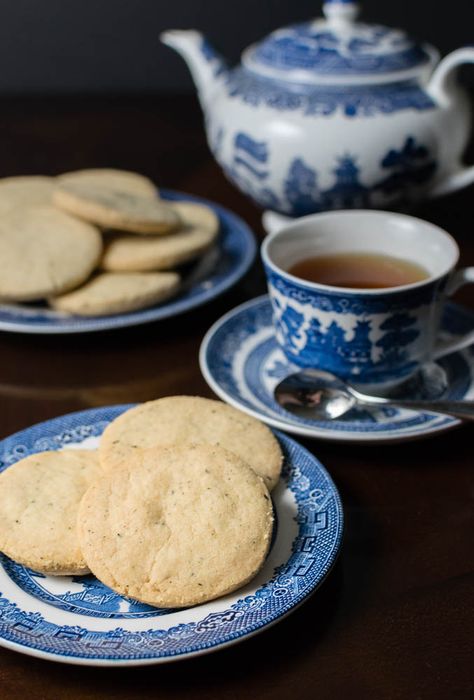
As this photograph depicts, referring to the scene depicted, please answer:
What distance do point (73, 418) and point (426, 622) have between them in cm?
33

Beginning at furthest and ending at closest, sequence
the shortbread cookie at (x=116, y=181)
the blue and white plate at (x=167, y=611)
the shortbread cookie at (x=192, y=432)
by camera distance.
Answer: the shortbread cookie at (x=116, y=181) → the shortbread cookie at (x=192, y=432) → the blue and white plate at (x=167, y=611)

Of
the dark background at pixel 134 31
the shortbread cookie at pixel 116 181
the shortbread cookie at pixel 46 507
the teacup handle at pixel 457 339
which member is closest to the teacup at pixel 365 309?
the teacup handle at pixel 457 339

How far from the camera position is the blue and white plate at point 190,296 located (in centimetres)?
93

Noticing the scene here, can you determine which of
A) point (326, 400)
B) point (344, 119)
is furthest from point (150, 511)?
point (344, 119)

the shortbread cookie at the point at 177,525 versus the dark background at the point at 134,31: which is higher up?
the shortbread cookie at the point at 177,525

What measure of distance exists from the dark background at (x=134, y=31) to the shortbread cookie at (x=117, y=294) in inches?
50.2

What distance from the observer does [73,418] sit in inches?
29.3

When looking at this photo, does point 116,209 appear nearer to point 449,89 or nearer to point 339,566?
point 449,89

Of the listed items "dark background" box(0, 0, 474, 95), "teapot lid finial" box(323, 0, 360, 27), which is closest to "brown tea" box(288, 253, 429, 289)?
"teapot lid finial" box(323, 0, 360, 27)

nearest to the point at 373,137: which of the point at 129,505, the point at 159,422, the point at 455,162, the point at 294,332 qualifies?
the point at 455,162

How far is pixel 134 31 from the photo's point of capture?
215cm

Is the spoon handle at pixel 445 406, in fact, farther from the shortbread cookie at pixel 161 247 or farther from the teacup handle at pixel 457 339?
the shortbread cookie at pixel 161 247

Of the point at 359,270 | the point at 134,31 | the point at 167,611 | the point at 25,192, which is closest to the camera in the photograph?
the point at 167,611

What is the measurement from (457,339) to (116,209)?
1.39 ft
